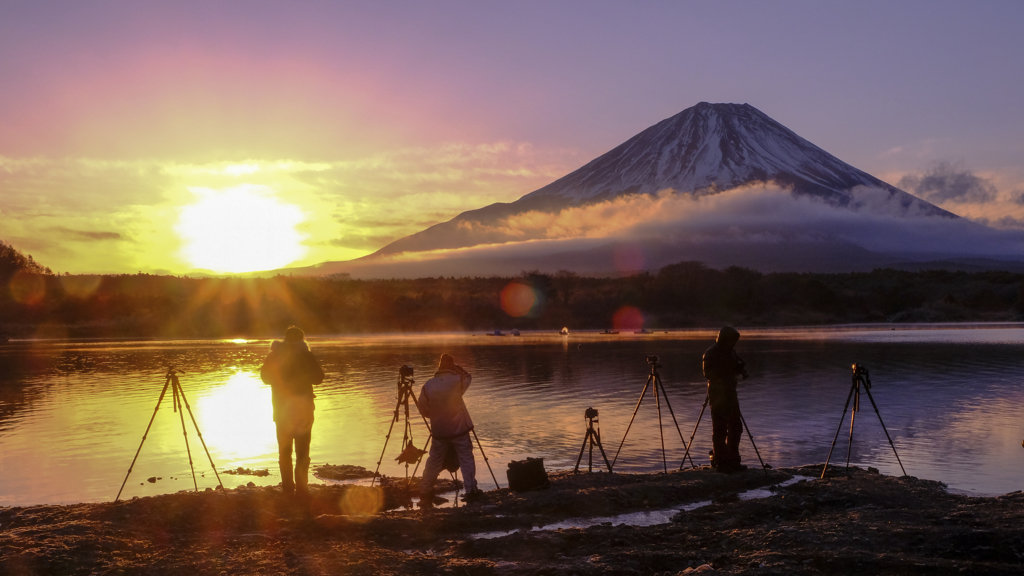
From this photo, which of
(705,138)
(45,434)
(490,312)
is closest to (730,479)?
(45,434)

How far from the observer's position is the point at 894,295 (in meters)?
84.4

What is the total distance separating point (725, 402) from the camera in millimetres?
9484

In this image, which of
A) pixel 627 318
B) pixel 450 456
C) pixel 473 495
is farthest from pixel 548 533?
pixel 627 318

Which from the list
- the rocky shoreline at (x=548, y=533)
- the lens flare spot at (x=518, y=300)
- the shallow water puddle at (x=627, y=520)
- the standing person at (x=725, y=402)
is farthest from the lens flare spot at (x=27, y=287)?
the shallow water puddle at (x=627, y=520)

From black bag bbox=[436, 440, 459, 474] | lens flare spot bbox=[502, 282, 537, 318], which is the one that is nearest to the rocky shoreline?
black bag bbox=[436, 440, 459, 474]

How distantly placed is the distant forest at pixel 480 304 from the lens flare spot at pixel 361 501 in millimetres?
58042

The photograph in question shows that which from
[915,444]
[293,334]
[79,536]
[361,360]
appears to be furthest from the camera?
[361,360]

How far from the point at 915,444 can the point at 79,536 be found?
445 inches

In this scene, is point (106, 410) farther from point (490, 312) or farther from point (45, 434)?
point (490, 312)

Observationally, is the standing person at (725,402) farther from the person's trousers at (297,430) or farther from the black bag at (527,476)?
the person's trousers at (297,430)

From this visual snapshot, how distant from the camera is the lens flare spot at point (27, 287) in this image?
237 feet

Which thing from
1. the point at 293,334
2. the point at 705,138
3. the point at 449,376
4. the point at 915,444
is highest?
the point at 705,138

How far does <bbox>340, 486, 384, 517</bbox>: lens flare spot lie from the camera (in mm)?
8211

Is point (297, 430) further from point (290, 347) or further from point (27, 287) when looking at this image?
point (27, 287)
